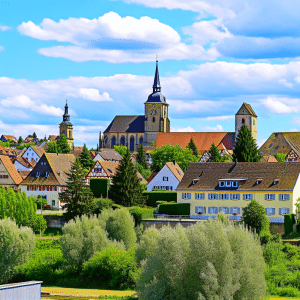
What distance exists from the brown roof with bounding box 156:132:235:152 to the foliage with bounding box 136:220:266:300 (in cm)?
12608

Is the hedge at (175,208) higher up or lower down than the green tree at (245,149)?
lower down

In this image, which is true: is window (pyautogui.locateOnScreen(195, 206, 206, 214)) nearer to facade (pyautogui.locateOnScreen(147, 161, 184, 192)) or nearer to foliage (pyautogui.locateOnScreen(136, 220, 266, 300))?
facade (pyautogui.locateOnScreen(147, 161, 184, 192))

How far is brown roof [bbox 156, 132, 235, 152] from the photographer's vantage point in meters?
161

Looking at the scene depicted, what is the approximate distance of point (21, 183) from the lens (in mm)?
78812

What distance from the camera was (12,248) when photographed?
50.5 meters

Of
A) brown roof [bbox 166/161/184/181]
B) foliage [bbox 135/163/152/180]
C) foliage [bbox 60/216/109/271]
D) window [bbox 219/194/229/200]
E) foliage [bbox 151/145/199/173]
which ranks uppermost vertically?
foliage [bbox 151/145/199/173]

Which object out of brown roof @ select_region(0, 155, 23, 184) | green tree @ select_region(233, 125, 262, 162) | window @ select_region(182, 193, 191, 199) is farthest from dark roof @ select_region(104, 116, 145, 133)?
window @ select_region(182, 193, 191, 199)

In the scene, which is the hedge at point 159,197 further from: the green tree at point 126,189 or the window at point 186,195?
the window at point 186,195

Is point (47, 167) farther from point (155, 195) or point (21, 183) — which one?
point (155, 195)

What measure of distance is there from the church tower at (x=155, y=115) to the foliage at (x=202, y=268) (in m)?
141

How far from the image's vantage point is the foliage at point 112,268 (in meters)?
46.7

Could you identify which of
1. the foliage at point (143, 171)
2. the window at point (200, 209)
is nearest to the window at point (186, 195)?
the window at point (200, 209)

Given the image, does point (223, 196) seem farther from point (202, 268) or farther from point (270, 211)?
point (202, 268)

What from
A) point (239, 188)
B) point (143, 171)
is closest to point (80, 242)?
point (239, 188)
